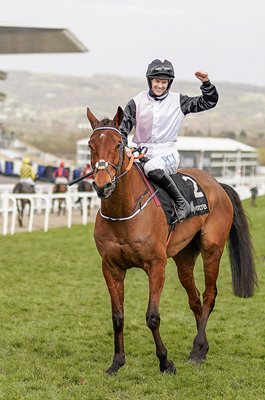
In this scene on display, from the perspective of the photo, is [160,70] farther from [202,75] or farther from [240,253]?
[240,253]

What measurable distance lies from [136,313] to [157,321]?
2381 mm

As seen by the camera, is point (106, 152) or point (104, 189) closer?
point (104, 189)

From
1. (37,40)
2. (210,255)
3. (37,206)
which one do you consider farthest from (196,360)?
(37,40)

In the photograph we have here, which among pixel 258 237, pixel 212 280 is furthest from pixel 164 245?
pixel 258 237

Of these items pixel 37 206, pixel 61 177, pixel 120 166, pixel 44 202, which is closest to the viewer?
pixel 120 166

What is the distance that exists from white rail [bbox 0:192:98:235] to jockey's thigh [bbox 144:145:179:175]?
29.8ft

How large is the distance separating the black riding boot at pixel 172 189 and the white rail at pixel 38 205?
9.17 meters

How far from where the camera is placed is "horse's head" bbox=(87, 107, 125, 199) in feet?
13.9

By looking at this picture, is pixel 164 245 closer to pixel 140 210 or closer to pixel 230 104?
pixel 140 210

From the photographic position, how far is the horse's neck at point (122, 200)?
471 cm

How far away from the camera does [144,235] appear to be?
4754mm

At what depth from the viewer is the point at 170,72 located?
5.07 metres

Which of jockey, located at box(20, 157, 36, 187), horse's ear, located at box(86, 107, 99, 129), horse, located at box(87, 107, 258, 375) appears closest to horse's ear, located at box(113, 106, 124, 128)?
horse, located at box(87, 107, 258, 375)

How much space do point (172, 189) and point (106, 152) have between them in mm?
953
